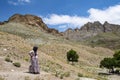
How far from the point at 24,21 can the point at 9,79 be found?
12772 centimetres

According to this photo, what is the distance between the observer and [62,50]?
318 feet

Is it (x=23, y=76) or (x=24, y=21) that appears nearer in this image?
(x=23, y=76)

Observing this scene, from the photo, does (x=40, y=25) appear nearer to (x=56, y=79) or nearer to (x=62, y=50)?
(x=62, y=50)

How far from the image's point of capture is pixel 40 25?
151 meters

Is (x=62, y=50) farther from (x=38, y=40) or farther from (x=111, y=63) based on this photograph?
(x=111, y=63)

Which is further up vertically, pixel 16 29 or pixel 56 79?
pixel 16 29

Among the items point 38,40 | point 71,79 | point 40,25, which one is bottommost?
point 71,79

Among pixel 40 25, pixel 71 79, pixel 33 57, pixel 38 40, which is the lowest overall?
pixel 71 79

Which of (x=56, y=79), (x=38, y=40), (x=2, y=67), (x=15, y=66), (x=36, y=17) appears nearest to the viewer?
(x=56, y=79)

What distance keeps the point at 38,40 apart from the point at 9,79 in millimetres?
86590

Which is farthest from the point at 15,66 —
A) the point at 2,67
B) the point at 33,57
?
the point at 33,57

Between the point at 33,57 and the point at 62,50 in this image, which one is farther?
the point at 62,50

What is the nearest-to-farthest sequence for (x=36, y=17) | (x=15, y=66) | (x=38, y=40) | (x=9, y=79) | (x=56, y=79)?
(x=9, y=79) < (x=56, y=79) < (x=15, y=66) < (x=38, y=40) < (x=36, y=17)

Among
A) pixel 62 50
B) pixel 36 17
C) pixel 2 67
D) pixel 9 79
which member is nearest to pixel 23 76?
pixel 9 79
